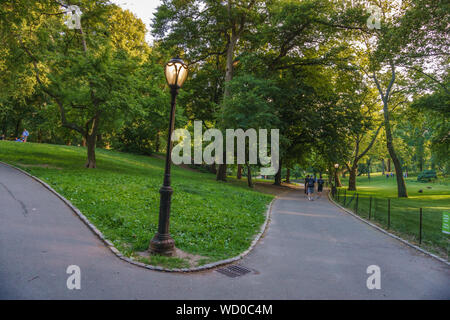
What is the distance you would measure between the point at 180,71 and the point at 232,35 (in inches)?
840

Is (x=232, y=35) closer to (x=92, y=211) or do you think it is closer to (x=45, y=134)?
(x=92, y=211)

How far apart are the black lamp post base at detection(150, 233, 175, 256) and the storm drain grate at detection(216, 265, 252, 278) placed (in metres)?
1.28

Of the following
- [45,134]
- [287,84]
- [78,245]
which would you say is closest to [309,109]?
[287,84]

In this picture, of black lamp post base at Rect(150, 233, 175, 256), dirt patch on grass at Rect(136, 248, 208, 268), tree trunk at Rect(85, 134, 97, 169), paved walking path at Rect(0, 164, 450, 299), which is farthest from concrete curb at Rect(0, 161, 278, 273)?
tree trunk at Rect(85, 134, 97, 169)

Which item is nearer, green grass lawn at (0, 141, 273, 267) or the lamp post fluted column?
the lamp post fluted column

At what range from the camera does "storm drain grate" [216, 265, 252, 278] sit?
5.63m

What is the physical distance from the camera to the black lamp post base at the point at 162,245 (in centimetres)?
630

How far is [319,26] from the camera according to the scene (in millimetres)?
21984

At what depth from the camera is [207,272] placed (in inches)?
222

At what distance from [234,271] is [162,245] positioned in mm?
1751

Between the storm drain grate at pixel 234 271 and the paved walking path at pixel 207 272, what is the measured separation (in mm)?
165

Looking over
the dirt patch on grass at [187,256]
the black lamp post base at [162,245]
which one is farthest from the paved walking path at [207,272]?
the black lamp post base at [162,245]

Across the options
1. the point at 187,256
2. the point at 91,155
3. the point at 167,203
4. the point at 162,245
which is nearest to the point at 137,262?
the point at 162,245

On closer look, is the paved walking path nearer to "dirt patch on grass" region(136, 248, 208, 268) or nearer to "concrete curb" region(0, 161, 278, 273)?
"concrete curb" region(0, 161, 278, 273)
